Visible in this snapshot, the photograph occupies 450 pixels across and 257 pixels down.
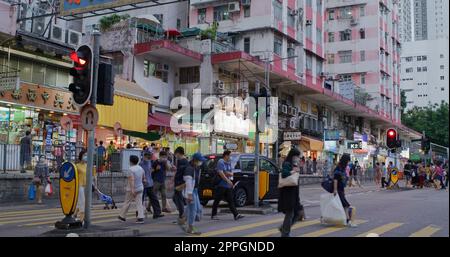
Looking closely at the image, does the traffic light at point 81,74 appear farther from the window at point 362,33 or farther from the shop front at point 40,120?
the window at point 362,33

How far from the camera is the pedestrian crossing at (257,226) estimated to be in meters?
10.5

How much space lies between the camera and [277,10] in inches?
1531

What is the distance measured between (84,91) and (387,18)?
6074 cm

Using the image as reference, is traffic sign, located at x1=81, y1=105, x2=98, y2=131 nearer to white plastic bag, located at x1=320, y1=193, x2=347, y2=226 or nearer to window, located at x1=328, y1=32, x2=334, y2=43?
white plastic bag, located at x1=320, y1=193, x2=347, y2=226

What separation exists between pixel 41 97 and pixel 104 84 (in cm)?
1455

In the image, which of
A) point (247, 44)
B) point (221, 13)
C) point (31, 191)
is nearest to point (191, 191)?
point (31, 191)

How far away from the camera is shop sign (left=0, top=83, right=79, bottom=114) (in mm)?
22094

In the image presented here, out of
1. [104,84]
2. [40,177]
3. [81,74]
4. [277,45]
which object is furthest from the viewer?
[277,45]

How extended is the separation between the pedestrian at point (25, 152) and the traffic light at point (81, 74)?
10.1 meters

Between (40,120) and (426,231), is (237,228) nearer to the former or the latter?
(426,231)

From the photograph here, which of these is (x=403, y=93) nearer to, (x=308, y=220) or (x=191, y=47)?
(x=191, y=47)

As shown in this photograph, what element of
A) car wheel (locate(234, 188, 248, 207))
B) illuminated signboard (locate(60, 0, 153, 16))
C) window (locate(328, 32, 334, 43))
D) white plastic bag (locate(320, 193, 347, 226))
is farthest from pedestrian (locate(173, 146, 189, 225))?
window (locate(328, 32, 334, 43))

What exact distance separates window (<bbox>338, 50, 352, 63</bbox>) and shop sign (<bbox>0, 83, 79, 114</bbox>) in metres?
42.8
